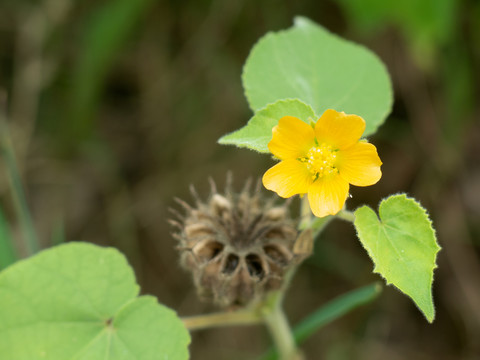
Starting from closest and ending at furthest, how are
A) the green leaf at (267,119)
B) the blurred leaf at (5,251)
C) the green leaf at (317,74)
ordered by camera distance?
1. the green leaf at (267,119)
2. the green leaf at (317,74)
3. the blurred leaf at (5,251)

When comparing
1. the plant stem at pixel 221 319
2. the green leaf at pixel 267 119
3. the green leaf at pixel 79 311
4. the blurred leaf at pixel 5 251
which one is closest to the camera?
the green leaf at pixel 267 119

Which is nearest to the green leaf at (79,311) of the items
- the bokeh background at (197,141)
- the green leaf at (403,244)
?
the green leaf at (403,244)

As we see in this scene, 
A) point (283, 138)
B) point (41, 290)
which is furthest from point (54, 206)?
point (283, 138)

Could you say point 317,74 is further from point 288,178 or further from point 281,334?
point 281,334

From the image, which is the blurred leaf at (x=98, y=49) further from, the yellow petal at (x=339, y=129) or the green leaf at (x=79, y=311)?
the yellow petal at (x=339, y=129)

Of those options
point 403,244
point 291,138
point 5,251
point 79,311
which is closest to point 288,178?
point 291,138
